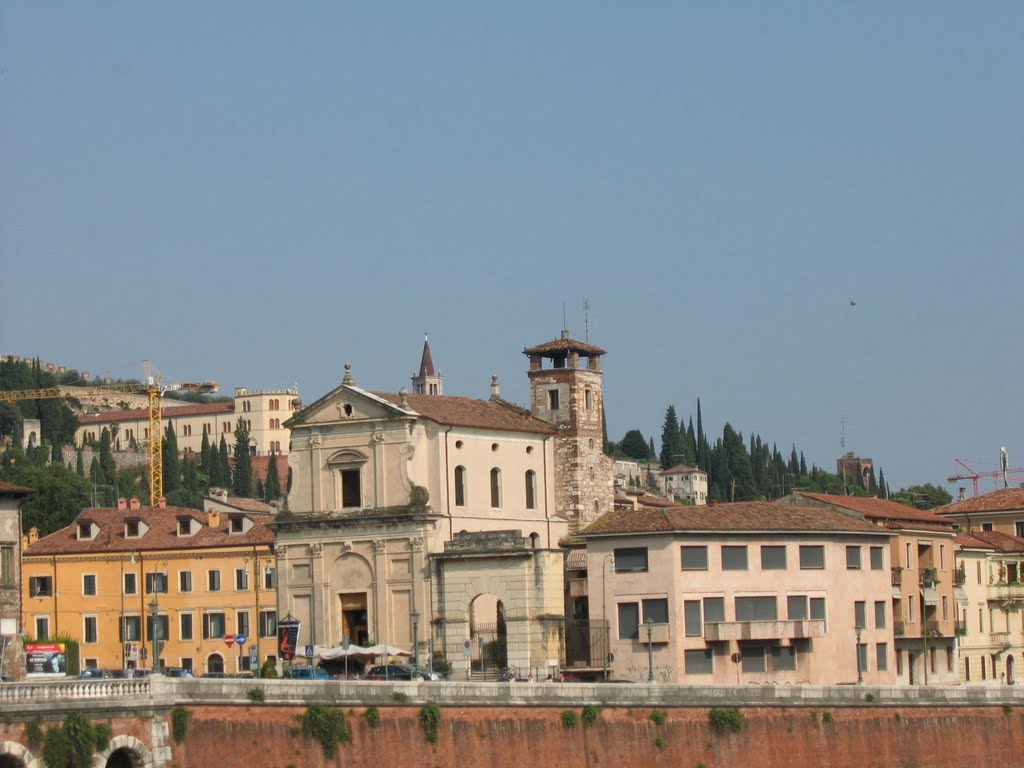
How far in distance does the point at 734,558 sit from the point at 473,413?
13.4m

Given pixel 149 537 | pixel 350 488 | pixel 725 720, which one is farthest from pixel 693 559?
pixel 149 537

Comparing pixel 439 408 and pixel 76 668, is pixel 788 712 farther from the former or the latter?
pixel 76 668

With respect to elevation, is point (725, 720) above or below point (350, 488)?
below

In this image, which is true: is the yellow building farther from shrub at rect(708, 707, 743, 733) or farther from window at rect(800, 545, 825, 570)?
shrub at rect(708, 707, 743, 733)

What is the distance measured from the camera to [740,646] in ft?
233

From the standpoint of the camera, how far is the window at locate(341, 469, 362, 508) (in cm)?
7762

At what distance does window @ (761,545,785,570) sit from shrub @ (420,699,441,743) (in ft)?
63.4

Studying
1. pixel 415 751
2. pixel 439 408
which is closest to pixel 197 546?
pixel 439 408

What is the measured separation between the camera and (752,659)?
234ft

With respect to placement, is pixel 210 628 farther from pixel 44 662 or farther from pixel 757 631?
pixel 757 631

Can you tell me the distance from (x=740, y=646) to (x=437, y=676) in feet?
39.0

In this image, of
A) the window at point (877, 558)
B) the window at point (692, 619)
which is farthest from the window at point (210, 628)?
the window at point (877, 558)

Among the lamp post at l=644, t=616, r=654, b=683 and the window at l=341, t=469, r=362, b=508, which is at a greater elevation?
the window at l=341, t=469, r=362, b=508

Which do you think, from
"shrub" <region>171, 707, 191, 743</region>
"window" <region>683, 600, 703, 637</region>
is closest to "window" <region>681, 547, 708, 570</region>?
"window" <region>683, 600, 703, 637</region>
